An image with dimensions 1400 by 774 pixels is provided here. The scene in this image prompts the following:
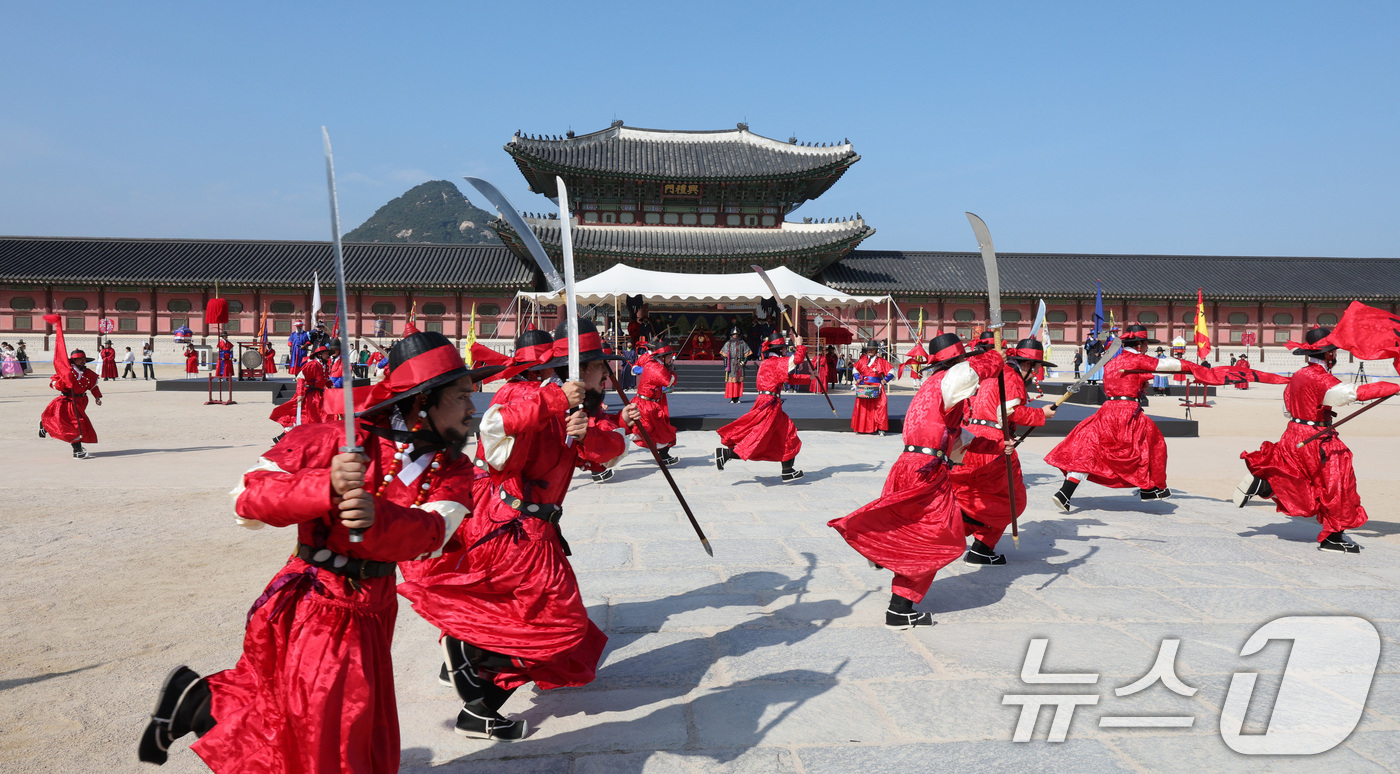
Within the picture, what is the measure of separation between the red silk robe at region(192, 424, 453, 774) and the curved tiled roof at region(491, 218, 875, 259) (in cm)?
2283

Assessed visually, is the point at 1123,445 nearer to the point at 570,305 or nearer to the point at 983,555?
the point at 983,555

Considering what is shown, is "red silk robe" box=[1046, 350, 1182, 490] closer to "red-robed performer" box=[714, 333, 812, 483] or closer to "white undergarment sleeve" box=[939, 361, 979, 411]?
"red-robed performer" box=[714, 333, 812, 483]

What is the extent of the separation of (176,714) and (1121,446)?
21.6 feet

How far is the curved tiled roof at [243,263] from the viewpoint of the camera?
91.6 feet

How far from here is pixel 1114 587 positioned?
4367mm

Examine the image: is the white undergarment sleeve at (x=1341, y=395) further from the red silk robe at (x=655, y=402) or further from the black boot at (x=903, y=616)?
the red silk robe at (x=655, y=402)

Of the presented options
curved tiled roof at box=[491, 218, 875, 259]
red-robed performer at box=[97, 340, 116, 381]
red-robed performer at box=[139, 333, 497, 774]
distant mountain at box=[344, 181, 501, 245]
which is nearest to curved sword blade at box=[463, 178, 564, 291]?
red-robed performer at box=[139, 333, 497, 774]

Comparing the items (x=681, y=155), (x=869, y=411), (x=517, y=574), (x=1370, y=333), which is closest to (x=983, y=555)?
(x=1370, y=333)

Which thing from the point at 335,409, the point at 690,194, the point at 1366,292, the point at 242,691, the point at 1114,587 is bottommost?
the point at 1114,587

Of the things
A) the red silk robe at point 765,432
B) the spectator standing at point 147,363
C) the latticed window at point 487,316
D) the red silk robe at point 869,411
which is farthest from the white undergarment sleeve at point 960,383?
the spectator standing at point 147,363

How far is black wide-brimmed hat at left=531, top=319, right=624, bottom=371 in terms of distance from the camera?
3.07m

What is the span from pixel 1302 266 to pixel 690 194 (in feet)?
87.6

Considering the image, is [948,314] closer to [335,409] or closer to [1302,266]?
[1302,266]

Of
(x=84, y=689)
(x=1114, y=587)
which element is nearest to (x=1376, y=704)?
(x=1114, y=587)
